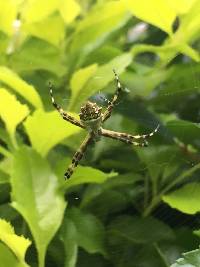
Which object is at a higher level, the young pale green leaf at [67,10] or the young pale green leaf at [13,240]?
the young pale green leaf at [67,10]

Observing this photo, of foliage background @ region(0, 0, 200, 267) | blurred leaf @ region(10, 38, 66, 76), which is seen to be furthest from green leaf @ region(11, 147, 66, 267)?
blurred leaf @ region(10, 38, 66, 76)

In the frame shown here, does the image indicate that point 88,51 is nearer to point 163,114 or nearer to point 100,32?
point 100,32

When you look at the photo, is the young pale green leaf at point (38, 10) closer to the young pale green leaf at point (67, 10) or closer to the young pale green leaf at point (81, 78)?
the young pale green leaf at point (67, 10)

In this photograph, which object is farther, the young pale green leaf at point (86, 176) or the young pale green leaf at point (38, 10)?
the young pale green leaf at point (38, 10)

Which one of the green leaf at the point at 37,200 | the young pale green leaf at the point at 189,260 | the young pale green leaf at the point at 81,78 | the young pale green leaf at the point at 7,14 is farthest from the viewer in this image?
the young pale green leaf at the point at 7,14

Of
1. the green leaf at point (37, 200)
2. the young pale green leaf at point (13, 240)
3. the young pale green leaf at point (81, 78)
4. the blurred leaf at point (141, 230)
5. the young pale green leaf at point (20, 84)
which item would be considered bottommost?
the young pale green leaf at point (13, 240)

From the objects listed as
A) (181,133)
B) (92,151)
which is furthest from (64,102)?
(181,133)

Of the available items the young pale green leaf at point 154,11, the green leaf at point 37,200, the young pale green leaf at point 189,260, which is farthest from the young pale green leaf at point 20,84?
the young pale green leaf at point 189,260

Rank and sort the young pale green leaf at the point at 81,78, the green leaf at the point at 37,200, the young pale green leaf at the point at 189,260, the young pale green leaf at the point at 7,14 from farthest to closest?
the young pale green leaf at the point at 7,14, the young pale green leaf at the point at 81,78, the green leaf at the point at 37,200, the young pale green leaf at the point at 189,260
